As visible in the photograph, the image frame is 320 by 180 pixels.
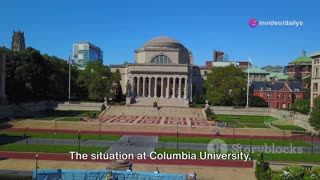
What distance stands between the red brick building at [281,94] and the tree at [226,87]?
492 inches

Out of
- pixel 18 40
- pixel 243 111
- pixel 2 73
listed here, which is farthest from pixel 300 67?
pixel 18 40

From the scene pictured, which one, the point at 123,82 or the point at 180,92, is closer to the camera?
the point at 180,92

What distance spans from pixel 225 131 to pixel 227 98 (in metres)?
35.5

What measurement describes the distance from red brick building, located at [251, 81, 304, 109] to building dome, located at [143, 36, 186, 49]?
1185 inches

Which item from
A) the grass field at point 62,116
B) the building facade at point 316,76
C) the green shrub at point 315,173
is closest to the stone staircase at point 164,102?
the grass field at point 62,116

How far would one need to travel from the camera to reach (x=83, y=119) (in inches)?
2509

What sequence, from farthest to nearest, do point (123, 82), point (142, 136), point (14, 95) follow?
1. point (123, 82)
2. point (14, 95)
3. point (142, 136)

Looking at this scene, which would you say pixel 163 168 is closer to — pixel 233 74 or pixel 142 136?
pixel 142 136

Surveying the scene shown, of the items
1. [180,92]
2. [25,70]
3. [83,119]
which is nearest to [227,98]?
[180,92]

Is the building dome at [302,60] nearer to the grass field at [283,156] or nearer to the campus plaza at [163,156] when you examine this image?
the grass field at [283,156]

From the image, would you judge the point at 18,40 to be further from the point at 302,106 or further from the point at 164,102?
the point at 302,106

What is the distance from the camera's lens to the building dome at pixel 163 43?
379 feet

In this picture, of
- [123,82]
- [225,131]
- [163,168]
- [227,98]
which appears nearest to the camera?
[163,168]

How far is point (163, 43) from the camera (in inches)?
4564
